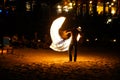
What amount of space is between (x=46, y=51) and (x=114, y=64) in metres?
5.09

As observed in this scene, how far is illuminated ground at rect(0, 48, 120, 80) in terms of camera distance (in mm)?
12523

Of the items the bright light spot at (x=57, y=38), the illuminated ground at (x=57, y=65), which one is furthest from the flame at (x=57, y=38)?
the illuminated ground at (x=57, y=65)

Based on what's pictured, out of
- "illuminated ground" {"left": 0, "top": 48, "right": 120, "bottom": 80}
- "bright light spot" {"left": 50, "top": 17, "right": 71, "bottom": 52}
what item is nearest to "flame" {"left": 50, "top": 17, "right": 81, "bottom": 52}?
"bright light spot" {"left": 50, "top": 17, "right": 71, "bottom": 52}

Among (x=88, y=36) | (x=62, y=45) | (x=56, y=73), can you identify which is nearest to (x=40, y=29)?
(x=88, y=36)

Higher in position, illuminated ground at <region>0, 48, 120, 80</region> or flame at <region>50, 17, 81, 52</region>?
flame at <region>50, 17, 81, 52</region>

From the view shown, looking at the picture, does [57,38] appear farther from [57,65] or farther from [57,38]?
[57,65]

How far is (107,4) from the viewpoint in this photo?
36938 mm

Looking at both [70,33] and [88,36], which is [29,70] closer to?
[70,33]

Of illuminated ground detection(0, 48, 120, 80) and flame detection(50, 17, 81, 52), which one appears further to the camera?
flame detection(50, 17, 81, 52)

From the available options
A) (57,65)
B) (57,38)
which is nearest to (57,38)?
(57,38)

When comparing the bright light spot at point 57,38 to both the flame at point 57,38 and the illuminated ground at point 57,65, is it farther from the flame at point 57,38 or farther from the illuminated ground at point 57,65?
the illuminated ground at point 57,65

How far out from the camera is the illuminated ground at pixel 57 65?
1252 cm

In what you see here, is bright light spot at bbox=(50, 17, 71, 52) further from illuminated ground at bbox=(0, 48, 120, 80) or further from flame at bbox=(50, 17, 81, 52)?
illuminated ground at bbox=(0, 48, 120, 80)

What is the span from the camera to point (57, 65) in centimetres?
1489
